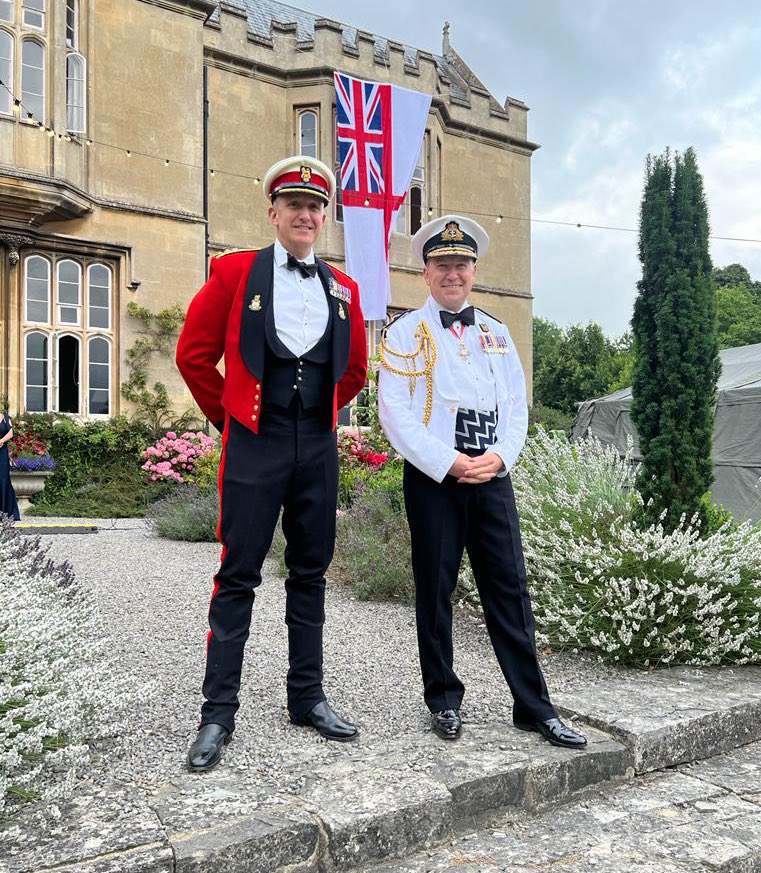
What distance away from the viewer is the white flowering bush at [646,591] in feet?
12.6

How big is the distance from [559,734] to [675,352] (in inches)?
108

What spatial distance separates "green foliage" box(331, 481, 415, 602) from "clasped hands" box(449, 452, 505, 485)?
2.67m

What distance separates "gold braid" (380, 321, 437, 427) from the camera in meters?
3.11

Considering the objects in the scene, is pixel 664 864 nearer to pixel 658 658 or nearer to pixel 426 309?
pixel 658 658

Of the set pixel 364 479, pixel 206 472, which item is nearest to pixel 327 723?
pixel 364 479

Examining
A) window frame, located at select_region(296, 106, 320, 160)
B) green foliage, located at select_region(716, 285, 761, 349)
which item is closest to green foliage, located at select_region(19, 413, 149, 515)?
window frame, located at select_region(296, 106, 320, 160)

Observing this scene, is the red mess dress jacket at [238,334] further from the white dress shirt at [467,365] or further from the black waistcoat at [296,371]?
the white dress shirt at [467,365]

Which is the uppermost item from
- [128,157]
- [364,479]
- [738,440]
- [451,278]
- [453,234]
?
[128,157]

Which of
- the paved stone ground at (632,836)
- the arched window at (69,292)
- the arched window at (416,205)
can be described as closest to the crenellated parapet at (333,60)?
the arched window at (416,205)

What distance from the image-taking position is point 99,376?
45.0ft

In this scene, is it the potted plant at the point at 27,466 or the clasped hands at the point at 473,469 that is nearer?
the clasped hands at the point at 473,469

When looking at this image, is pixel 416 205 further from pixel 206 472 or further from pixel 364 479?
pixel 364 479

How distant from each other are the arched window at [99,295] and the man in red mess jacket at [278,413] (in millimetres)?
11587

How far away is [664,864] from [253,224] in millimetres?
15363
